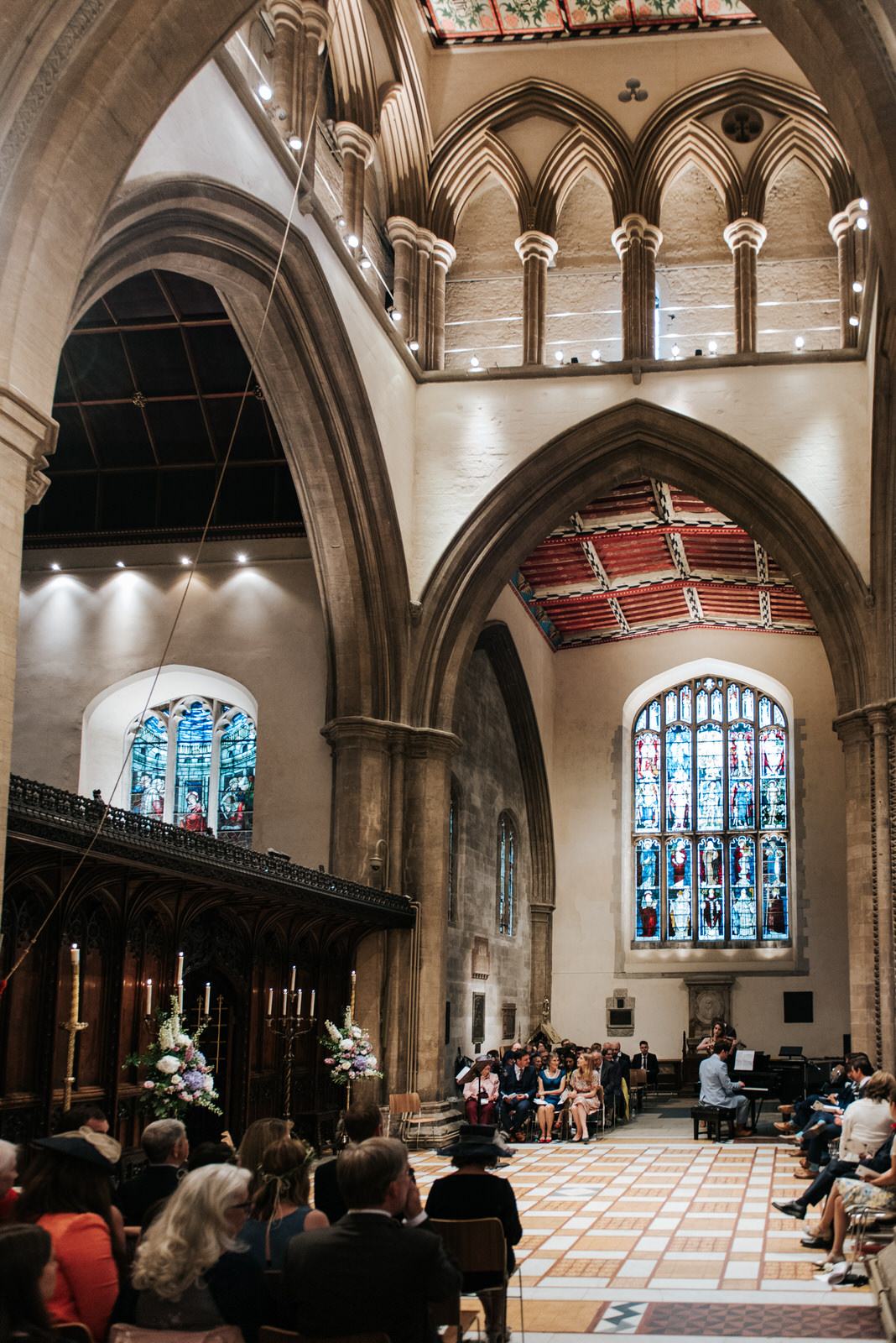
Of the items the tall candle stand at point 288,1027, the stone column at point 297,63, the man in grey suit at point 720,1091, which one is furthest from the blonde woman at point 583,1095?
the stone column at point 297,63

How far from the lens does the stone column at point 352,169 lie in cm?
1385

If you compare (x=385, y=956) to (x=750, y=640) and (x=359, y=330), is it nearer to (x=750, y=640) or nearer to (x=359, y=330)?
(x=359, y=330)

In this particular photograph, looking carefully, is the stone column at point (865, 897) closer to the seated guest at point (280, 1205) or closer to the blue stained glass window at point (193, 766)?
the blue stained glass window at point (193, 766)

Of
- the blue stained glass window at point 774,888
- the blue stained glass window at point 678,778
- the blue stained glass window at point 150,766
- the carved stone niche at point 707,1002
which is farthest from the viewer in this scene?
the blue stained glass window at point 678,778

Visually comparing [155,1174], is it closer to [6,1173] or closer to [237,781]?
[6,1173]

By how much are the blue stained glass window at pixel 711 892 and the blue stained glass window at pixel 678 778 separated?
0.53m

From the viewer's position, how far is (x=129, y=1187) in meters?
4.52

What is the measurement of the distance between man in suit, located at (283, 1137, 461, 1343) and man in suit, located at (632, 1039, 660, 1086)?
1778 cm

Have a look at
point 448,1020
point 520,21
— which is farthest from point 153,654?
point 520,21

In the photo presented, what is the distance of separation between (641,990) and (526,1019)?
6.54 ft

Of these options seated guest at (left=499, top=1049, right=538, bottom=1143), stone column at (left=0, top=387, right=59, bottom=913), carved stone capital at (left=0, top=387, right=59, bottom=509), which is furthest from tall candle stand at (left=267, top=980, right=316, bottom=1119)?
carved stone capital at (left=0, top=387, right=59, bottom=509)

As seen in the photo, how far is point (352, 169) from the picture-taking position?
13961 mm

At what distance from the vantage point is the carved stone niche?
21.8 meters

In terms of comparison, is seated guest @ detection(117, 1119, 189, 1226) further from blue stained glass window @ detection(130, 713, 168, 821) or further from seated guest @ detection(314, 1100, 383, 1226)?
blue stained glass window @ detection(130, 713, 168, 821)
